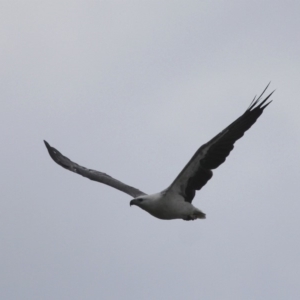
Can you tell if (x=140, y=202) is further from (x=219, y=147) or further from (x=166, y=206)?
(x=219, y=147)

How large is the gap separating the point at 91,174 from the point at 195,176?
3881 millimetres

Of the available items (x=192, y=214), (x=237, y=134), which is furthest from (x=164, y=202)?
(x=237, y=134)

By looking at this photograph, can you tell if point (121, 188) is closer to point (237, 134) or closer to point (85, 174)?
point (85, 174)

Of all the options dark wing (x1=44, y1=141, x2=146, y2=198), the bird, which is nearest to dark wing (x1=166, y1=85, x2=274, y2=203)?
the bird

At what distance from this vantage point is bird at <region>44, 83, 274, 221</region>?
54.1 feet

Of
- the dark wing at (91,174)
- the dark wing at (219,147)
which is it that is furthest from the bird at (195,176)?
the dark wing at (91,174)

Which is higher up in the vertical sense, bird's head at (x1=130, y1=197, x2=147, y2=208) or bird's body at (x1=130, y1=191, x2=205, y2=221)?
bird's body at (x1=130, y1=191, x2=205, y2=221)

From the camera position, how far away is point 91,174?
2019cm

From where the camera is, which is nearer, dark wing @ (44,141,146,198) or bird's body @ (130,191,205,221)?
bird's body @ (130,191,205,221)

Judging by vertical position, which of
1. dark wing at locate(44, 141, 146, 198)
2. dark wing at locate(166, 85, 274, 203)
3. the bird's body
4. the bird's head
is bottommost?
the bird's head

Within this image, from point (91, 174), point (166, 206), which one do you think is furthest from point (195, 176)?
point (91, 174)

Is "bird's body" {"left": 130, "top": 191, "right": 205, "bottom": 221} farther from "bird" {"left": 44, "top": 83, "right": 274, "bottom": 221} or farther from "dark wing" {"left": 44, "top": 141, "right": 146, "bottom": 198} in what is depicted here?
"dark wing" {"left": 44, "top": 141, "right": 146, "bottom": 198}

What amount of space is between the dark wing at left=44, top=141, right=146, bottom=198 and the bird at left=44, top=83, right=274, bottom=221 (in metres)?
1.89

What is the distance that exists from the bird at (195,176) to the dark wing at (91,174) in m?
1.89
